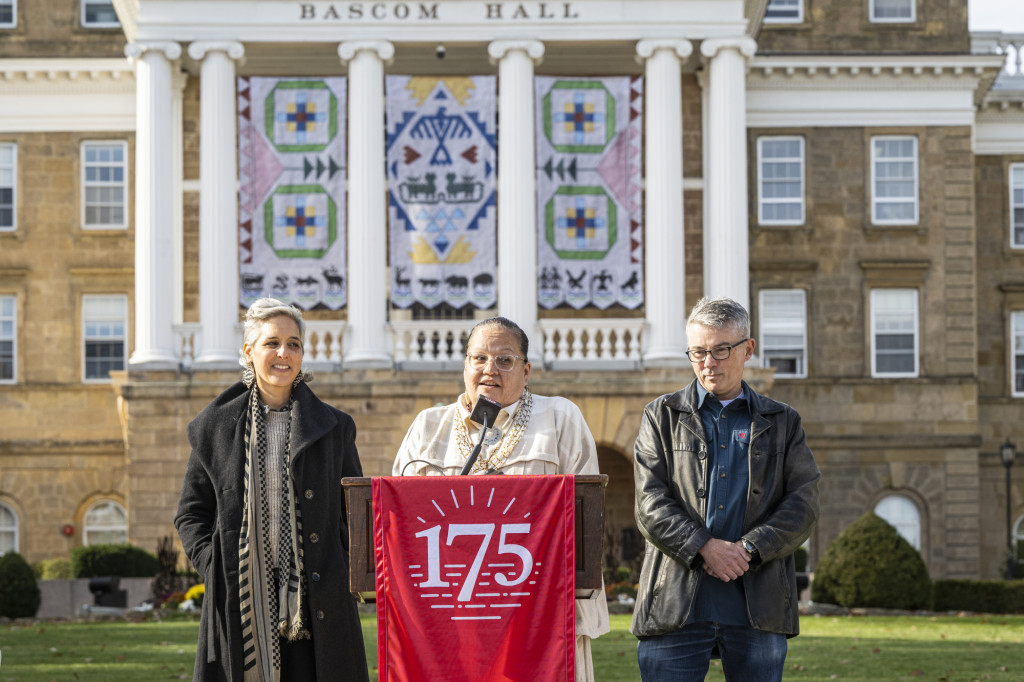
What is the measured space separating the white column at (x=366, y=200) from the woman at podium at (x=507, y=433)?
71.8ft

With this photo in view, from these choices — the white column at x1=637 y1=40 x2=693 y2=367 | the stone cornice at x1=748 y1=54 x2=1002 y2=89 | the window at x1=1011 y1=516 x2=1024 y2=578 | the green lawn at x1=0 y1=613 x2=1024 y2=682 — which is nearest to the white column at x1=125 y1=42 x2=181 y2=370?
the green lawn at x1=0 y1=613 x2=1024 y2=682

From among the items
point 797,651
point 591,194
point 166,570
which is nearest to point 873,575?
point 797,651

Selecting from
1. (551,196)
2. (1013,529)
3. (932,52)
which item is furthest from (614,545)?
(932,52)

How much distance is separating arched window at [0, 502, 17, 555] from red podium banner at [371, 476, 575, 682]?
2804 cm

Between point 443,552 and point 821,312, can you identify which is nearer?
point 443,552

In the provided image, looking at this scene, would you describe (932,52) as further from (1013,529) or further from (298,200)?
(298,200)

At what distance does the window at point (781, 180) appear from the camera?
3275 centimetres

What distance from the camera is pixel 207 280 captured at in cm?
2850

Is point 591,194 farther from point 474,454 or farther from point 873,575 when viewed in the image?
point 474,454

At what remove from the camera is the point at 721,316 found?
6836 millimetres

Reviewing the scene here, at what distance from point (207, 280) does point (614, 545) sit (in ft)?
29.1

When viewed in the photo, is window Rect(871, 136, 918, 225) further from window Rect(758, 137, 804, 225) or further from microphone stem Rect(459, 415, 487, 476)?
microphone stem Rect(459, 415, 487, 476)

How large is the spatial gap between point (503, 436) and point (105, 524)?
27.5 m

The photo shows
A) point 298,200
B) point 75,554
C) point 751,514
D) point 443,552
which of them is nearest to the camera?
point 443,552
